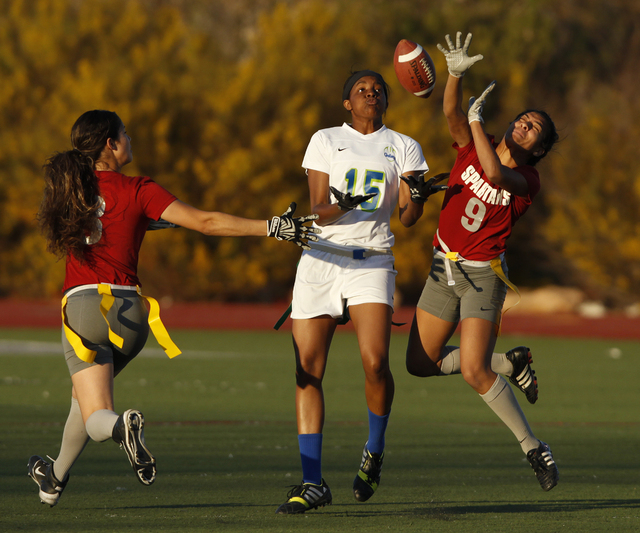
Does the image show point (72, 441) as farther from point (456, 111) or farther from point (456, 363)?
point (456, 111)

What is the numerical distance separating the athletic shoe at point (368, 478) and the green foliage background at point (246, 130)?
26.1 meters

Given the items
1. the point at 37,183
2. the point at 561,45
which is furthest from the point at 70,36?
the point at 561,45

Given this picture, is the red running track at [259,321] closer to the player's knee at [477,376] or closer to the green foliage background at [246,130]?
the green foliage background at [246,130]

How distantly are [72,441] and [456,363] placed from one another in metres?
2.52

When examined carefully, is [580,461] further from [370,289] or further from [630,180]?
[630,180]

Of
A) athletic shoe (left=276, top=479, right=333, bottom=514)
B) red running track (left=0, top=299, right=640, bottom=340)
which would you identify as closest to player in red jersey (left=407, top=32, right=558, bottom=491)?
athletic shoe (left=276, top=479, right=333, bottom=514)

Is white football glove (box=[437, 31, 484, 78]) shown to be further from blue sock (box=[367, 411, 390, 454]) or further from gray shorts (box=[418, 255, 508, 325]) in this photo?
blue sock (box=[367, 411, 390, 454])

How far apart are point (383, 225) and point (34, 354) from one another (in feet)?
43.9

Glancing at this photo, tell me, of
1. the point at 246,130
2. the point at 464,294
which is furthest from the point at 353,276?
the point at 246,130

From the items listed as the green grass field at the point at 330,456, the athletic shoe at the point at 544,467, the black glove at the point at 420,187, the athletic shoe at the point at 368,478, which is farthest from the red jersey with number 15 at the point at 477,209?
the green grass field at the point at 330,456

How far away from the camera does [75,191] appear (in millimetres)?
5289

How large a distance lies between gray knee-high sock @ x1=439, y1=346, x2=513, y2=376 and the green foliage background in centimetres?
2551

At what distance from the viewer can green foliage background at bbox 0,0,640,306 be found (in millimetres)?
32844

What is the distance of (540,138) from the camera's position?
675 centimetres
